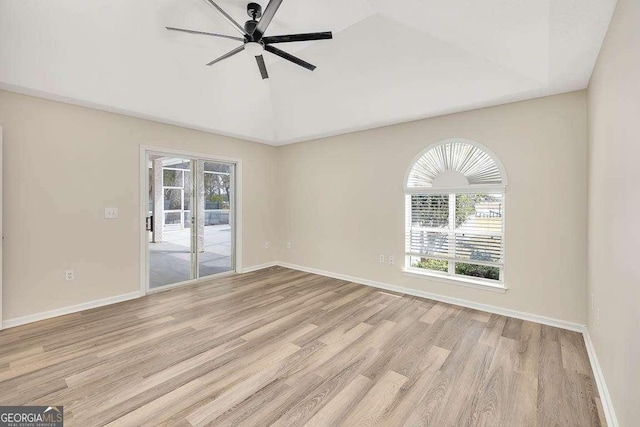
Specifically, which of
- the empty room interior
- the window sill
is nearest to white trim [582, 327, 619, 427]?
the empty room interior

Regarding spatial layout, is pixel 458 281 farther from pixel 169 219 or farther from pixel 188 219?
pixel 169 219

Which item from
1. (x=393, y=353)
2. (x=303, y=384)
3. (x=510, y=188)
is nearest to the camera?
(x=303, y=384)

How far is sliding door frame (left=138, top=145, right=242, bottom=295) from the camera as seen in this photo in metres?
4.14

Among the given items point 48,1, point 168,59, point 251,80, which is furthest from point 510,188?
point 48,1

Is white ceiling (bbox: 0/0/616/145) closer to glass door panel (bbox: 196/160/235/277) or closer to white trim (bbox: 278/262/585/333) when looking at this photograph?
glass door panel (bbox: 196/160/235/277)

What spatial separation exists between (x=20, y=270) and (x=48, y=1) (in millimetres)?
2799

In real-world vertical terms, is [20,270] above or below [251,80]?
below

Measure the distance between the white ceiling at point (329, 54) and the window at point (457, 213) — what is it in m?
0.70


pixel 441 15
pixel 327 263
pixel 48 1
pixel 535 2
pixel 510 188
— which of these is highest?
pixel 48 1

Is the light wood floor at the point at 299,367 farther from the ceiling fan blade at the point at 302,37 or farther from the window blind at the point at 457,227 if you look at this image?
the ceiling fan blade at the point at 302,37

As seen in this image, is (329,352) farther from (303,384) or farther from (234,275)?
(234,275)

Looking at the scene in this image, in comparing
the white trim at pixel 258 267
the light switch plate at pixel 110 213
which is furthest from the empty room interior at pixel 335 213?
the white trim at pixel 258 267

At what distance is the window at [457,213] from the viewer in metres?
3.62

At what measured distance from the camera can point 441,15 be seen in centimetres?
236
